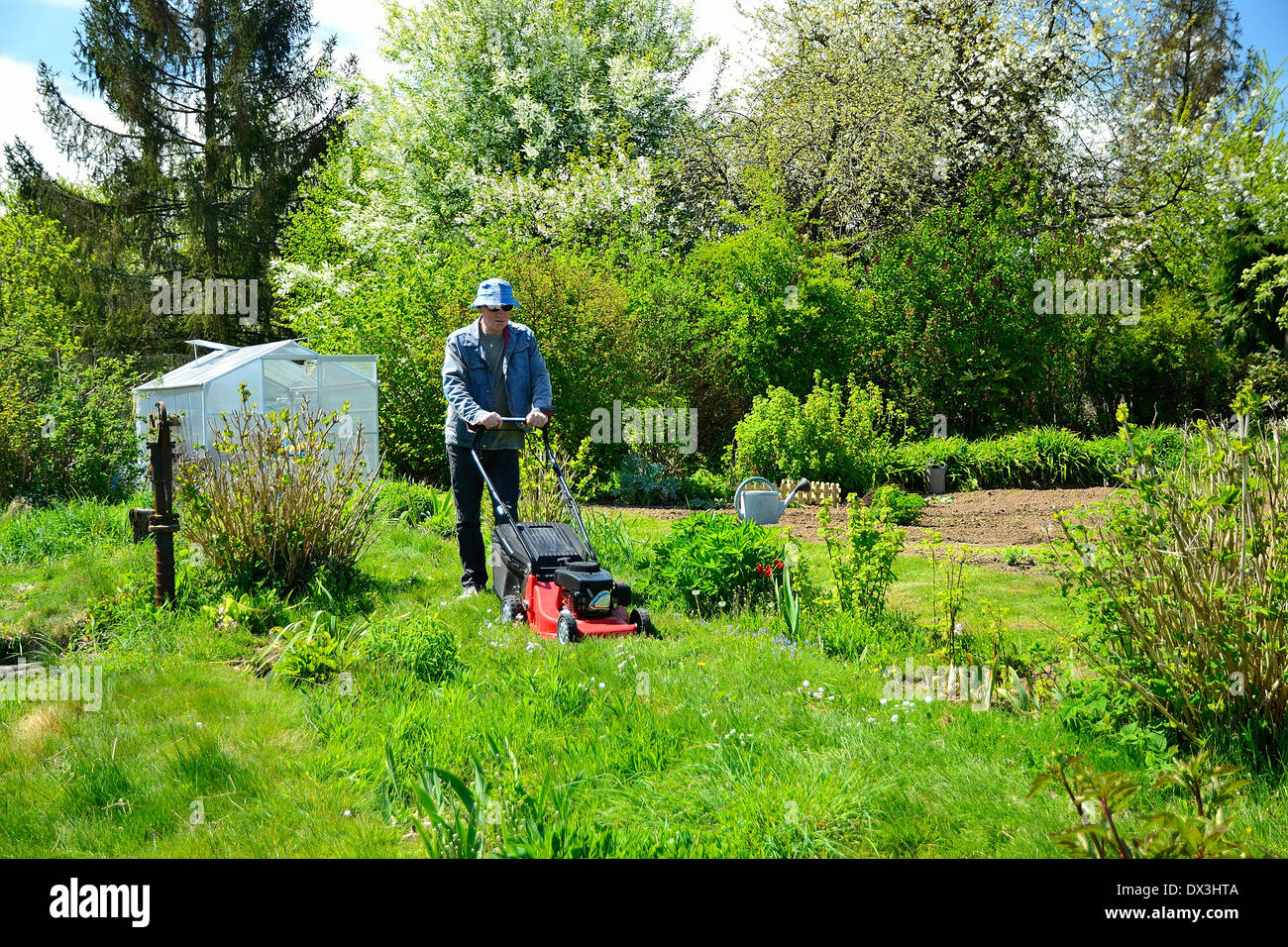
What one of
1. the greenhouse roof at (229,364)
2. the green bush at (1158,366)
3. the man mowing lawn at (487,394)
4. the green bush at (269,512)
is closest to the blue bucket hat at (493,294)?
the man mowing lawn at (487,394)

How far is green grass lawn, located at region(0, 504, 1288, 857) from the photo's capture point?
9.29 ft

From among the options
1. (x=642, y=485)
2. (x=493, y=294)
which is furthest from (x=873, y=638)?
(x=642, y=485)

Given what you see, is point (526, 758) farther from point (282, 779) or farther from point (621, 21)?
point (621, 21)

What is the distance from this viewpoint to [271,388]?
10602 millimetres

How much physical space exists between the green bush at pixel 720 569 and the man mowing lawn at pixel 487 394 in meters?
1.25

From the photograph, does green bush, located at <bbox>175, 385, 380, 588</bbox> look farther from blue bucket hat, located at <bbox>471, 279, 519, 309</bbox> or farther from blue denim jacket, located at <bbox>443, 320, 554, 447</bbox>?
blue bucket hat, located at <bbox>471, 279, 519, 309</bbox>

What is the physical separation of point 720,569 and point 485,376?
204cm

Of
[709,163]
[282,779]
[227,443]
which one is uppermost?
[709,163]

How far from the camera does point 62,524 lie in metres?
7.84

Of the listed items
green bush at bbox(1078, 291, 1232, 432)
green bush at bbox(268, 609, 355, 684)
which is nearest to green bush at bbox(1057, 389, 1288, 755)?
green bush at bbox(268, 609, 355, 684)

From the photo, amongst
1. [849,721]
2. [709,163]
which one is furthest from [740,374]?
[849,721]

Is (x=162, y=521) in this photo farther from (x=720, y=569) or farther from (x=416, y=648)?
(x=720, y=569)

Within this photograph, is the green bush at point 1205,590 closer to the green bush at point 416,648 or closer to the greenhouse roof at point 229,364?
the green bush at point 416,648
